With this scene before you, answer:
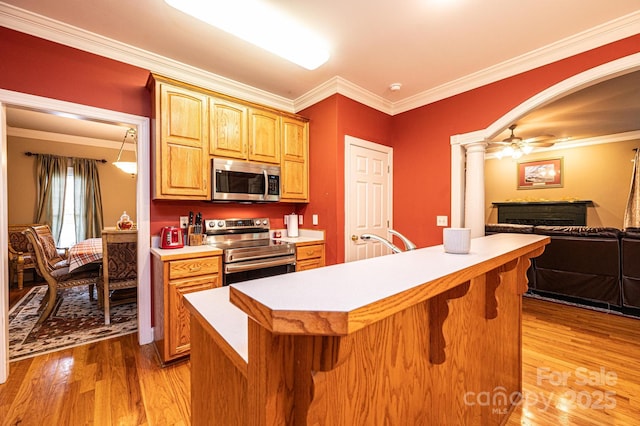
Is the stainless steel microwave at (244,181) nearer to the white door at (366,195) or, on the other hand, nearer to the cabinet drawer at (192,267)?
the cabinet drawer at (192,267)

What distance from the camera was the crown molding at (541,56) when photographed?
2.04 m

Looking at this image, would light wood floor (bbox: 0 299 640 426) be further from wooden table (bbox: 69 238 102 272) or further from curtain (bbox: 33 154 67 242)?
curtain (bbox: 33 154 67 242)

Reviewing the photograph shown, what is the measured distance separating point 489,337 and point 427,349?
1.98ft

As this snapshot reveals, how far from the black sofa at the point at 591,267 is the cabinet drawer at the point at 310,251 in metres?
2.75

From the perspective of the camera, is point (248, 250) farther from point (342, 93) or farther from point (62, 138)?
point (62, 138)

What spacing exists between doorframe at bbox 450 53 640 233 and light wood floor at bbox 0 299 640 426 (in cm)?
134

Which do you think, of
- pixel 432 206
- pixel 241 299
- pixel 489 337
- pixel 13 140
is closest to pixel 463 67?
pixel 432 206

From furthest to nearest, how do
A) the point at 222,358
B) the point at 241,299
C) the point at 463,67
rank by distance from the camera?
1. the point at 463,67
2. the point at 222,358
3. the point at 241,299

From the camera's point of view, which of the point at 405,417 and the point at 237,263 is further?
the point at 237,263

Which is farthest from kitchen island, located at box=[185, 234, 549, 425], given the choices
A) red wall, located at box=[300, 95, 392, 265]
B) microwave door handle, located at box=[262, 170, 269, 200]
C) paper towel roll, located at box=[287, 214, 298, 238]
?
paper towel roll, located at box=[287, 214, 298, 238]

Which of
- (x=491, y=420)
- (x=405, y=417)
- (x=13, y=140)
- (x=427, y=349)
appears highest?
(x=13, y=140)

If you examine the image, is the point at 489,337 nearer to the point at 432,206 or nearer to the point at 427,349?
the point at 427,349

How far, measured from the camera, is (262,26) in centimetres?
181

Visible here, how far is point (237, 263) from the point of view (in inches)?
93.4
